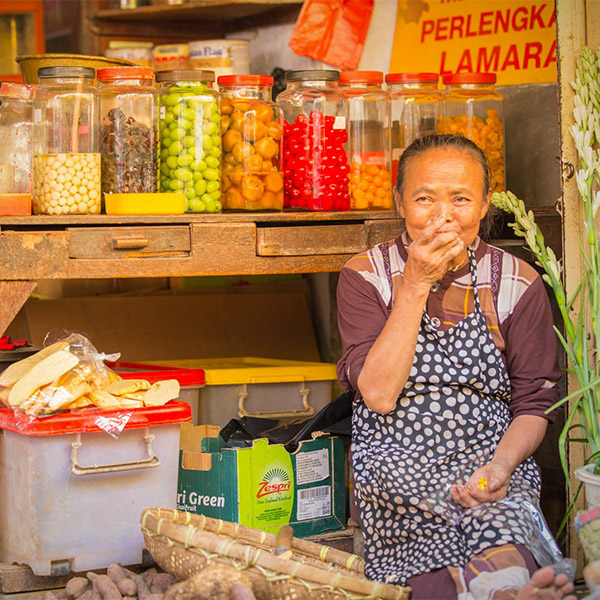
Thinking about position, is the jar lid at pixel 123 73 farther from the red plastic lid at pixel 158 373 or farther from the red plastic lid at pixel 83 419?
the red plastic lid at pixel 83 419

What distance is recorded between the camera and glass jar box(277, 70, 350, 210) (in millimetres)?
2965

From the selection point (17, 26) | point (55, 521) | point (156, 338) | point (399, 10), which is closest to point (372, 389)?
point (55, 521)

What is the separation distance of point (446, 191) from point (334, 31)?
1.89 m

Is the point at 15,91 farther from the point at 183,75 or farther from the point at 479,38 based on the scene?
the point at 479,38

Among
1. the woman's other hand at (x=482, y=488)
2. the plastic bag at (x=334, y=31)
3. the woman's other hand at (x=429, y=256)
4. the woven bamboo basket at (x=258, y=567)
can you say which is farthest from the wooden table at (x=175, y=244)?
the plastic bag at (x=334, y=31)

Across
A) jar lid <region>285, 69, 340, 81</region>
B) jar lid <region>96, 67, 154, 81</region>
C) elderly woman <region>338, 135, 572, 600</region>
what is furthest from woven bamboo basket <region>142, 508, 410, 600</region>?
jar lid <region>285, 69, 340, 81</region>

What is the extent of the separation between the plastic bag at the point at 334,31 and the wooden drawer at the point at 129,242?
1.66 meters

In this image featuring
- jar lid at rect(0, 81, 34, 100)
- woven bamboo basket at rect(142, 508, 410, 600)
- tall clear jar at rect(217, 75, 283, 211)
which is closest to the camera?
woven bamboo basket at rect(142, 508, 410, 600)

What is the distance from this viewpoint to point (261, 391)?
Result: 3.09 meters

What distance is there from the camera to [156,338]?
370 centimetres

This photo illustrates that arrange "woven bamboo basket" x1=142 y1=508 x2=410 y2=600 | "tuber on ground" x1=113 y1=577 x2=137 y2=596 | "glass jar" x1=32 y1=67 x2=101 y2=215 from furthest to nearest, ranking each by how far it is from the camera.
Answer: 1. "glass jar" x1=32 y1=67 x2=101 y2=215
2. "tuber on ground" x1=113 y1=577 x2=137 y2=596
3. "woven bamboo basket" x1=142 y1=508 x2=410 y2=600

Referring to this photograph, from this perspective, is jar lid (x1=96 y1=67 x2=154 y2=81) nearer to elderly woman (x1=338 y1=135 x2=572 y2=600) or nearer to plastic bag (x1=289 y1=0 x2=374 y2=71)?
elderly woman (x1=338 y1=135 x2=572 y2=600)

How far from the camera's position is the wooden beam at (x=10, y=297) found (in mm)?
2523

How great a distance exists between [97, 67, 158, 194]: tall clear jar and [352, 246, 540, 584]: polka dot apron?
92 cm
